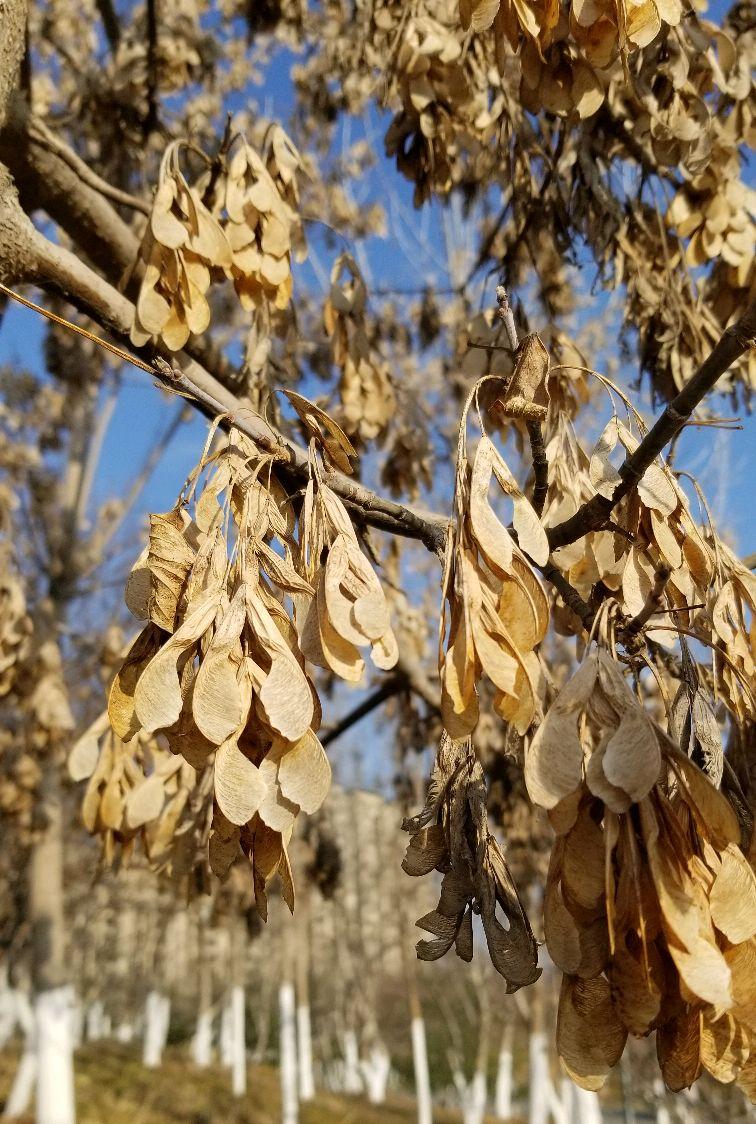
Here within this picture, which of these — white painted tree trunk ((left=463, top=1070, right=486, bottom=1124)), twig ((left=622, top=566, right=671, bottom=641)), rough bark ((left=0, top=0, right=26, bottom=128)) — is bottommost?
white painted tree trunk ((left=463, top=1070, right=486, bottom=1124))

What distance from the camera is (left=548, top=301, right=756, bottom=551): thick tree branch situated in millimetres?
869

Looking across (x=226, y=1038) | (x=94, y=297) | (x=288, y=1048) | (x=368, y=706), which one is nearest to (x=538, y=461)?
(x=94, y=297)

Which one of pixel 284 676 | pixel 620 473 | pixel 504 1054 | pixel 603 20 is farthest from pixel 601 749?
pixel 504 1054

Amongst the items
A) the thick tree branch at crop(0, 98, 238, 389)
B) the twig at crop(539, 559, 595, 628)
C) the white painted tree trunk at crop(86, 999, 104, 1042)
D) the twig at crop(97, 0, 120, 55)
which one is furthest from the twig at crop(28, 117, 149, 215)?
the white painted tree trunk at crop(86, 999, 104, 1042)

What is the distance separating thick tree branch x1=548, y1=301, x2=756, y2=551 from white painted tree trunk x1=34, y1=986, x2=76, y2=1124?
23.4 ft

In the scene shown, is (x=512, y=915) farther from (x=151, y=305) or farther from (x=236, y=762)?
(x=151, y=305)

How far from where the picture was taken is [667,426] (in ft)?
3.20

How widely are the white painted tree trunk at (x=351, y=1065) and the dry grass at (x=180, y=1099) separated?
732 mm

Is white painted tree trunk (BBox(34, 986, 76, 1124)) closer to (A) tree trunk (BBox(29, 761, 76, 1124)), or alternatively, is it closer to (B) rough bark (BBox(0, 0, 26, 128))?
(A) tree trunk (BBox(29, 761, 76, 1124))

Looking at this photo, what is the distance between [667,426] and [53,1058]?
775cm

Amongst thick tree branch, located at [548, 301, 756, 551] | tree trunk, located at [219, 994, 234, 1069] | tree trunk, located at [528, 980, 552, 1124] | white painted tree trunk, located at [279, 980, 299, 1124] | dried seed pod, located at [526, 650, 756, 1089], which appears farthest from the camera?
tree trunk, located at [219, 994, 234, 1069]

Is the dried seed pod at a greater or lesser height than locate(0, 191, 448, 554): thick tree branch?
lesser

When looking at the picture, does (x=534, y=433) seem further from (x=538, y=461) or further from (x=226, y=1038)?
(x=226, y=1038)

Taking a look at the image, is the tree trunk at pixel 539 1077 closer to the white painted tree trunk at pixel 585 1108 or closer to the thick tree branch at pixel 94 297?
the white painted tree trunk at pixel 585 1108
